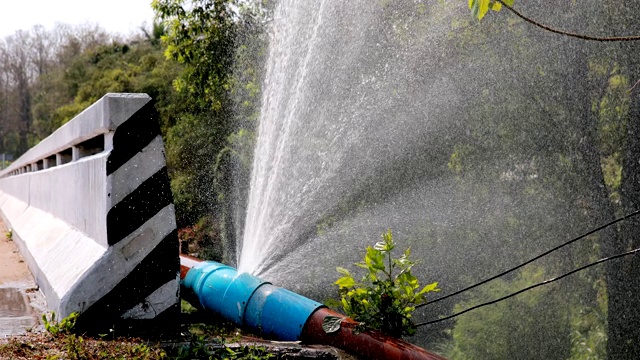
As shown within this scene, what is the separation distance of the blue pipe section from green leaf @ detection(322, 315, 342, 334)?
0.12 m

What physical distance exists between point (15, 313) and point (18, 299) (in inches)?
20.2

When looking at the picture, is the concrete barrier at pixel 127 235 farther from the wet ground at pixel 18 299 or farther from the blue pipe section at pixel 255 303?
the blue pipe section at pixel 255 303

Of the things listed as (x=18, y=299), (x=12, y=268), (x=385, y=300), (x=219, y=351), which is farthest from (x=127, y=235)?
(x=12, y=268)

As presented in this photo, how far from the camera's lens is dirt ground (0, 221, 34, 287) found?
5.27 metres

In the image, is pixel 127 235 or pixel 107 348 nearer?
pixel 107 348

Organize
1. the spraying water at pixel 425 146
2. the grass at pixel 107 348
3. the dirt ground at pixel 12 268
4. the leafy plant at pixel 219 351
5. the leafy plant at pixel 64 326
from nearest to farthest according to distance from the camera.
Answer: the grass at pixel 107 348 → the leafy plant at pixel 219 351 → the leafy plant at pixel 64 326 → the dirt ground at pixel 12 268 → the spraying water at pixel 425 146

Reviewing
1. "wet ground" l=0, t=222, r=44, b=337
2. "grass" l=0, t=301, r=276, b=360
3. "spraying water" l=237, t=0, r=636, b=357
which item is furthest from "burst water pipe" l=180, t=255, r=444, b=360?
"wet ground" l=0, t=222, r=44, b=337

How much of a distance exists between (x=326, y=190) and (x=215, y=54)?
4043 millimetres

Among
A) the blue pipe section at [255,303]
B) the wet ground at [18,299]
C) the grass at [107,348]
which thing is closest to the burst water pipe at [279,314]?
the blue pipe section at [255,303]

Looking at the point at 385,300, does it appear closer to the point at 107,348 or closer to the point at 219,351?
the point at 219,351

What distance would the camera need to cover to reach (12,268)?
6.12 metres

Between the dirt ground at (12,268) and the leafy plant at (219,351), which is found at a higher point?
the dirt ground at (12,268)

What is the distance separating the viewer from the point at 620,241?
5.25 metres

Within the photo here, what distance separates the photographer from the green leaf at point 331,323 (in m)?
3.26
